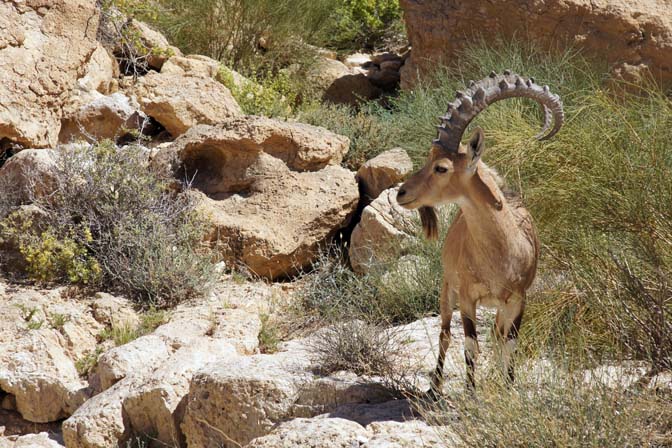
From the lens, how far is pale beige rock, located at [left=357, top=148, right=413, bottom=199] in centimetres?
902

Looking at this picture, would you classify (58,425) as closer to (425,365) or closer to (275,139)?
(425,365)

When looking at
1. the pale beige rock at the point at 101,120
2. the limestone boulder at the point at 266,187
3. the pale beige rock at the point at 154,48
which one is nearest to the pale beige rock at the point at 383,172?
the limestone boulder at the point at 266,187

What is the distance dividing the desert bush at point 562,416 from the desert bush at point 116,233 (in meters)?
4.37

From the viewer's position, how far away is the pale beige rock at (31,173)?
8.34 m

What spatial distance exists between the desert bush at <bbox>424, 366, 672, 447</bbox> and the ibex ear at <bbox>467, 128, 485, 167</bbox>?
1212mm

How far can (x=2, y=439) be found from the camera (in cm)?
665

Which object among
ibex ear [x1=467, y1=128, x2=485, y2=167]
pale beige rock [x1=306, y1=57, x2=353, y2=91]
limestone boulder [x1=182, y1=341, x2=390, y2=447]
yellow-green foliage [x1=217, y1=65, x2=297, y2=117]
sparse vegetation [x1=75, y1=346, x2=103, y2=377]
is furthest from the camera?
pale beige rock [x1=306, y1=57, x2=353, y2=91]

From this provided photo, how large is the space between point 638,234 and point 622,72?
5311 millimetres

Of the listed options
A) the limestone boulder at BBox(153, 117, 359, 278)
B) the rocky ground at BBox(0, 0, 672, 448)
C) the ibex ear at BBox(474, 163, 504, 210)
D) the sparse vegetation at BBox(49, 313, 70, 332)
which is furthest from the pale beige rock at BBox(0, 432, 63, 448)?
the ibex ear at BBox(474, 163, 504, 210)

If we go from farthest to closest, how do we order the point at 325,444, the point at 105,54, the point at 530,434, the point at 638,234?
the point at 105,54 < the point at 638,234 < the point at 325,444 < the point at 530,434

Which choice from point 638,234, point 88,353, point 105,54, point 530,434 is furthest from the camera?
point 105,54

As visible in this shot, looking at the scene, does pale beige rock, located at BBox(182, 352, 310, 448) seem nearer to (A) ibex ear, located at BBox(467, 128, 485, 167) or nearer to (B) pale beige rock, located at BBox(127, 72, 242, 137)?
(A) ibex ear, located at BBox(467, 128, 485, 167)

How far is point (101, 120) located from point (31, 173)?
1411mm

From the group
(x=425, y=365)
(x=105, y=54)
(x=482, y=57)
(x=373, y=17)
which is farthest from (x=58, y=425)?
(x=373, y=17)
